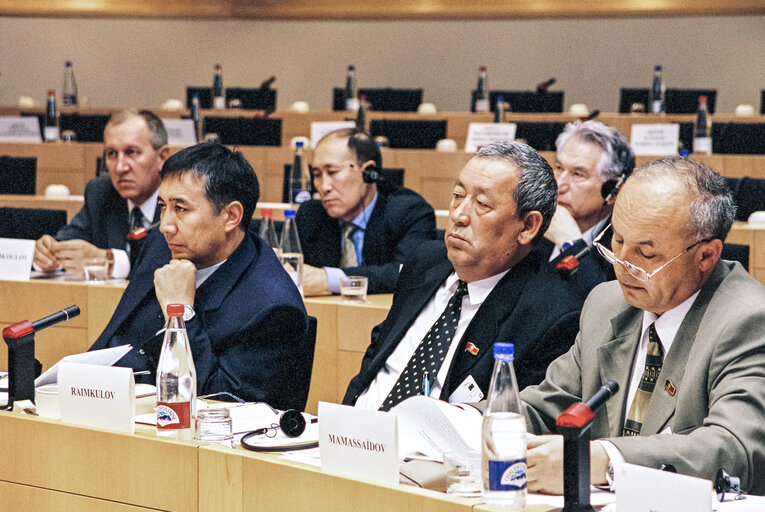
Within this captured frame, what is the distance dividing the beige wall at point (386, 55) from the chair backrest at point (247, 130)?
11.8 feet

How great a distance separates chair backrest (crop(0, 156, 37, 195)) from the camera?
5355 mm

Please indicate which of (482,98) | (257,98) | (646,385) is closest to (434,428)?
(646,385)

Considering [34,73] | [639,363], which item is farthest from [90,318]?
[34,73]

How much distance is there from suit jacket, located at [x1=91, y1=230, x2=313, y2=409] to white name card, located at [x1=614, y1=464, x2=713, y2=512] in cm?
116

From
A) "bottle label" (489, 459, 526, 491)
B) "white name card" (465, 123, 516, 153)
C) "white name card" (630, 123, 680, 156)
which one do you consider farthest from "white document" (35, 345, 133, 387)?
"white name card" (630, 123, 680, 156)

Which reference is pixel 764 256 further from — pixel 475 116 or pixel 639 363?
pixel 475 116

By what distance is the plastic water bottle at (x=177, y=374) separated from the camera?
1776mm

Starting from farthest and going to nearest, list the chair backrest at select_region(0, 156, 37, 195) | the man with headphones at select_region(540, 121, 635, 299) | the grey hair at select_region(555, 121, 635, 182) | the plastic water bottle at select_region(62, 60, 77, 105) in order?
the plastic water bottle at select_region(62, 60, 77, 105) → the chair backrest at select_region(0, 156, 37, 195) → the grey hair at select_region(555, 121, 635, 182) → the man with headphones at select_region(540, 121, 635, 299)

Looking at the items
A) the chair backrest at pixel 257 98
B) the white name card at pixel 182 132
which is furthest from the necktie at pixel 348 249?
the chair backrest at pixel 257 98

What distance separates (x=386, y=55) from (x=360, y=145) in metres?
5.91

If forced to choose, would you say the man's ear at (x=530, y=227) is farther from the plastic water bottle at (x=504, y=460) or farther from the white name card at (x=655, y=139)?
the white name card at (x=655, y=139)

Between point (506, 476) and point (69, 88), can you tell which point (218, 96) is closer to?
point (69, 88)

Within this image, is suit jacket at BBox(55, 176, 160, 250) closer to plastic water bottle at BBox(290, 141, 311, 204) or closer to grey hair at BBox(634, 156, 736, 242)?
plastic water bottle at BBox(290, 141, 311, 204)

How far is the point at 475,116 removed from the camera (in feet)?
22.6
